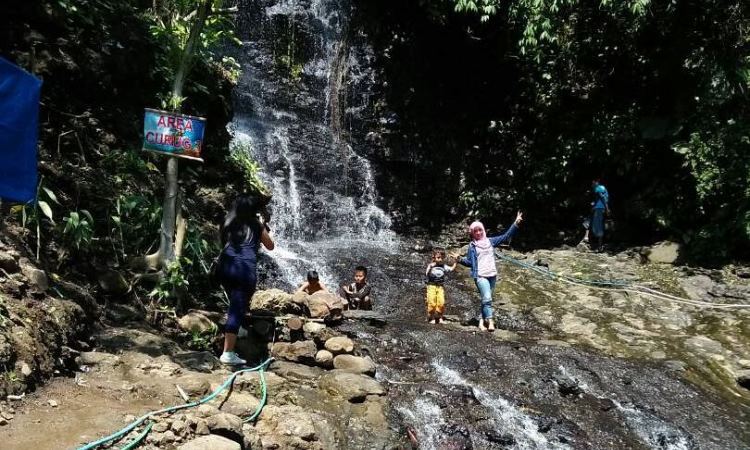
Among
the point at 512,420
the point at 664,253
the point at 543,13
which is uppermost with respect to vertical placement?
the point at 543,13

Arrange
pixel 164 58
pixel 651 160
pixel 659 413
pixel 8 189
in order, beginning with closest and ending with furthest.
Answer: pixel 8 189, pixel 659 413, pixel 164 58, pixel 651 160

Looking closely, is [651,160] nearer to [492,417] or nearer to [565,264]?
[565,264]

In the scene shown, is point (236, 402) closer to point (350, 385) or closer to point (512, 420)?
point (350, 385)

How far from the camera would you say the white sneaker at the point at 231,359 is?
539 centimetres

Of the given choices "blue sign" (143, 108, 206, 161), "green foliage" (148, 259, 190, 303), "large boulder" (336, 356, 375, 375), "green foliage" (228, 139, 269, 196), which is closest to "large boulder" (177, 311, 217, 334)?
"green foliage" (148, 259, 190, 303)

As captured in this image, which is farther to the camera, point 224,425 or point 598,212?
point 598,212

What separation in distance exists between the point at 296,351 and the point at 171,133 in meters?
2.60

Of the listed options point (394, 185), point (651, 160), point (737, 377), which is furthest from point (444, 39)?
point (737, 377)

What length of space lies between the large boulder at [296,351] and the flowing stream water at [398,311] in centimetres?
90

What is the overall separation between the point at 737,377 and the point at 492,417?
3.94 metres

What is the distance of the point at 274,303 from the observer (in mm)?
7000

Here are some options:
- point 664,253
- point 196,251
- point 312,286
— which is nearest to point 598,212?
point 664,253

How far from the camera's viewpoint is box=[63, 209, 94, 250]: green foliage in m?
5.54

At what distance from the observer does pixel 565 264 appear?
1205 cm
